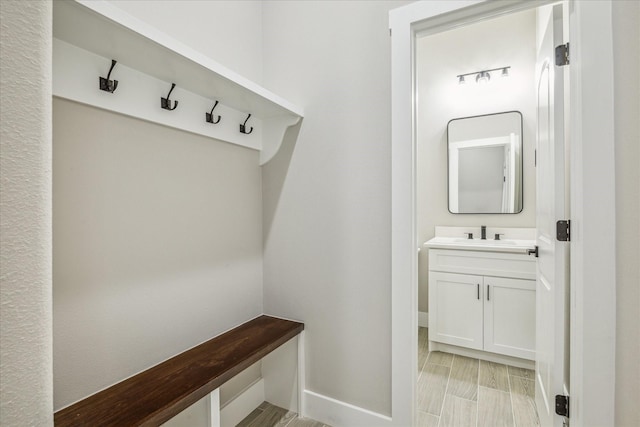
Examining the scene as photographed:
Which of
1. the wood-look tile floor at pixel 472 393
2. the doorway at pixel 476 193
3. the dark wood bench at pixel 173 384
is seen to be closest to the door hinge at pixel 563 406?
the wood-look tile floor at pixel 472 393

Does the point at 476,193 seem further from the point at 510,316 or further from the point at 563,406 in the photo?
the point at 563,406

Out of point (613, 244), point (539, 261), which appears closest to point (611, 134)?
point (613, 244)

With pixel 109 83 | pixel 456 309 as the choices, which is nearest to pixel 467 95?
pixel 456 309

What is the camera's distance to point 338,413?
5.24ft

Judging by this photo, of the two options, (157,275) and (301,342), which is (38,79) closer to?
(157,275)

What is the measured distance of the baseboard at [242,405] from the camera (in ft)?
5.14

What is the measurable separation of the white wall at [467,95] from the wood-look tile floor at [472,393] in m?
0.87

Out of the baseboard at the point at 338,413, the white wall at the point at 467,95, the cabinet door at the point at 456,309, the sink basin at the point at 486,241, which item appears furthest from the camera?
the white wall at the point at 467,95

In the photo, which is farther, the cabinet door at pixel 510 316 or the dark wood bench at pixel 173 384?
the cabinet door at pixel 510 316

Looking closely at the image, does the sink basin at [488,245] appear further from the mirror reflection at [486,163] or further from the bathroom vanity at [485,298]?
the mirror reflection at [486,163]

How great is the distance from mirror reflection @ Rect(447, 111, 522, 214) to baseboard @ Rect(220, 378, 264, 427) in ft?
7.52

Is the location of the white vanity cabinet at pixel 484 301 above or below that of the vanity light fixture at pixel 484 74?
below

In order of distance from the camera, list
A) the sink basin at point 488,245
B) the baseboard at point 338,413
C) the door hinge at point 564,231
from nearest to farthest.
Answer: the door hinge at point 564,231, the baseboard at point 338,413, the sink basin at point 488,245

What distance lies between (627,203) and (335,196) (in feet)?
3.70
